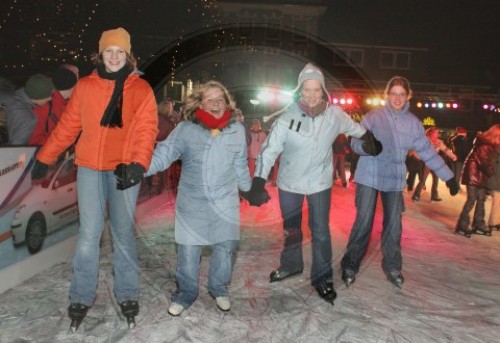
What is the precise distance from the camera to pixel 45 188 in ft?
12.2

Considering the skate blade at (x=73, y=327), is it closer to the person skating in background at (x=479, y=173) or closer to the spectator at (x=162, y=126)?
the spectator at (x=162, y=126)

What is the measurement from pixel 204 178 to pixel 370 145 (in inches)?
53.7

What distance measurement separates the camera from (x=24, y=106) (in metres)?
3.37

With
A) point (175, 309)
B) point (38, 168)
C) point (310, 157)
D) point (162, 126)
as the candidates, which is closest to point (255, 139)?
point (162, 126)

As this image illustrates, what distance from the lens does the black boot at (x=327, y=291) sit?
10.9 feet

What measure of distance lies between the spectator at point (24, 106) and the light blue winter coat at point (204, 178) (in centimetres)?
120

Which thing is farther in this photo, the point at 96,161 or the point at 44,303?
the point at 44,303

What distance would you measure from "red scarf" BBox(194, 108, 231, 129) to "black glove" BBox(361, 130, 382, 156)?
1.19 metres

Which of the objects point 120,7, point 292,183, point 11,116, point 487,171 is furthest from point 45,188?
point 120,7

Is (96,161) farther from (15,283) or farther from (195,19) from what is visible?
(195,19)

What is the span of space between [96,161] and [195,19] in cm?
1552

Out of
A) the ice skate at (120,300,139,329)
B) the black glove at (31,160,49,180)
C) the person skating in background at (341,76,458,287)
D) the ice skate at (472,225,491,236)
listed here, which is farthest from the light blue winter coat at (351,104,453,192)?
the ice skate at (472,225,491,236)

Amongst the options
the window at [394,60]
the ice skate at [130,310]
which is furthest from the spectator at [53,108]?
the window at [394,60]

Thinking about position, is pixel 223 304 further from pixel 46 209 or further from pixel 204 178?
pixel 46 209
